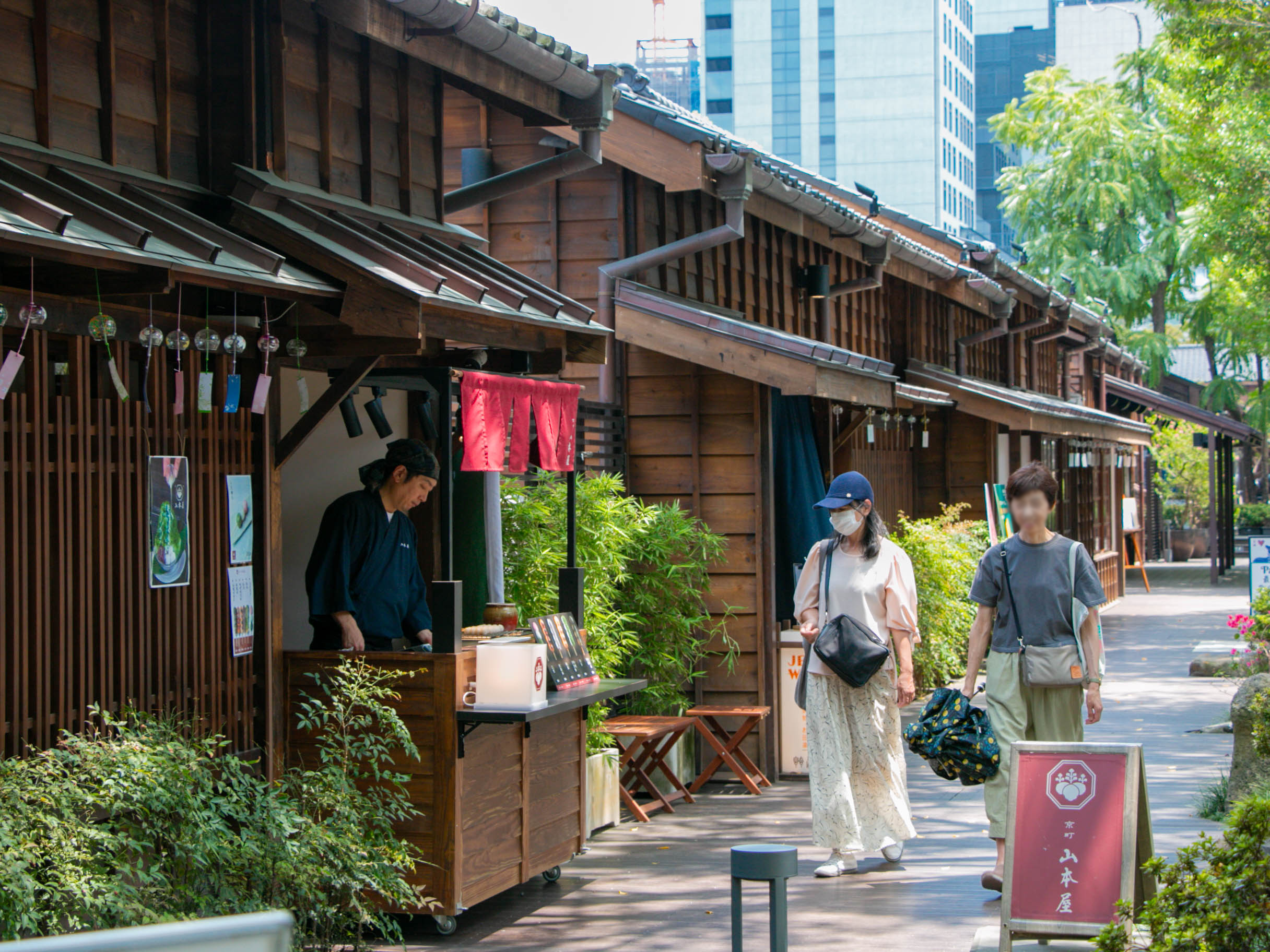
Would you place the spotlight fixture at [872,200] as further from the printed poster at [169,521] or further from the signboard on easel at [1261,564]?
the printed poster at [169,521]

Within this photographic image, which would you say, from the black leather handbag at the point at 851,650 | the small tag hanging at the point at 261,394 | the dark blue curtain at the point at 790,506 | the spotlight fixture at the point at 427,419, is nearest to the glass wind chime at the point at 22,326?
the small tag hanging at the point at 261,394

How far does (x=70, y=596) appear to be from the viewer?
17.4ft

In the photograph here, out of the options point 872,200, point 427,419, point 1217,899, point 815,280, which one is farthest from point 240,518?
point 872,200

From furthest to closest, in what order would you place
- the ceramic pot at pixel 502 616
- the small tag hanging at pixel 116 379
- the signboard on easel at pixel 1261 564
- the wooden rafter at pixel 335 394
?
the signboard on easel at pixel 1261 564 < the ceramic pot at pixel 502 616 < the wooden rafter at pixel 335 394 < the small tag hanging at pixel 116 379

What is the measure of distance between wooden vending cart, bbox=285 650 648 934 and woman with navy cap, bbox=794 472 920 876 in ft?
4.54

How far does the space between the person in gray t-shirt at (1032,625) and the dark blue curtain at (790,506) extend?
420cm

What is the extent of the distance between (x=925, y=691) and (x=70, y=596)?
35.2 ft

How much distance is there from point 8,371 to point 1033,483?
4.59 m

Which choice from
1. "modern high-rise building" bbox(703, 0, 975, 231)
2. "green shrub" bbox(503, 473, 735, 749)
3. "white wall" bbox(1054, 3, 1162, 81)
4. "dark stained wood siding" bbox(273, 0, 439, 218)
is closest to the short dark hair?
"green shrub" bbox(503, 473, 735, 749)

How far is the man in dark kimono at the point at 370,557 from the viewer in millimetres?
6902

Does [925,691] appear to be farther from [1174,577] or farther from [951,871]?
[1174,577]

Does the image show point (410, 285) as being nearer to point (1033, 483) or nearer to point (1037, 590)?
point (1033, 483)

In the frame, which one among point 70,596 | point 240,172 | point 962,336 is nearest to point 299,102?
point 240,172

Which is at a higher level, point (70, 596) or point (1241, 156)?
point (1241, 156)
